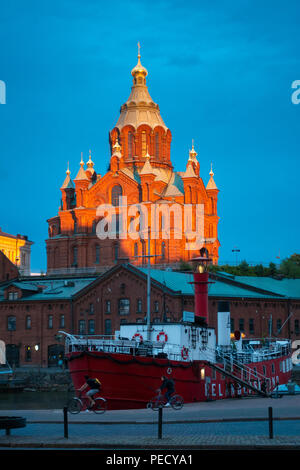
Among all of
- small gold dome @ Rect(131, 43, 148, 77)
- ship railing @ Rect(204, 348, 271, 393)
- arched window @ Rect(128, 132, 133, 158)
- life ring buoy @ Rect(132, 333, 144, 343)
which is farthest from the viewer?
small gold dome @ Rect(131, 43, 148, 77)

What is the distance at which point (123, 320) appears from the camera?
73938mm

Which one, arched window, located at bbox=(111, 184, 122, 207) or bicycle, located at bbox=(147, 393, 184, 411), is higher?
arched window, located at bbox=(111, 184, 122, 207)

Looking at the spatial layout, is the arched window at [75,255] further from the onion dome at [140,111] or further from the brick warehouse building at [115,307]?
the brick warehouse building at [115,307]

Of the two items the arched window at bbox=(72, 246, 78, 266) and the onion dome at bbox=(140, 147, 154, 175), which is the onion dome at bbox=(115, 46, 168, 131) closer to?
the onion dome at bbox=(140, 147, 154, 175)

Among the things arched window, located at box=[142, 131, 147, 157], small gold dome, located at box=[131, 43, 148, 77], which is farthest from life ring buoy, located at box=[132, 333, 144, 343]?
small gold dome, located at box=[131, 43, 148, 77]

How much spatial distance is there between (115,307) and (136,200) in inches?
1262

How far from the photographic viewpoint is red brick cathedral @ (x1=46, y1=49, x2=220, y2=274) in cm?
10219

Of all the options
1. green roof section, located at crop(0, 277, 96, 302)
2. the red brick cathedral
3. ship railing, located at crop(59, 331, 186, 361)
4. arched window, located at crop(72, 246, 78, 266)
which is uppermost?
the red brick cathedral

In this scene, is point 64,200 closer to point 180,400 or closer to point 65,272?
point 65,272

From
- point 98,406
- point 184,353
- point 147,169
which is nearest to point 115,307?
point 147,169

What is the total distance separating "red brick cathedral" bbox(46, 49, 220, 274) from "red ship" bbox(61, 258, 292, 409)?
2058 inches

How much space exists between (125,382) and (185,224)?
69399 millimetres

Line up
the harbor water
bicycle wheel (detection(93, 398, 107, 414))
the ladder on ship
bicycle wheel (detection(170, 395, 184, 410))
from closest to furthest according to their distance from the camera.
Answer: bicycle wheel (detection(93, 398, 107, 414)) → bicycle wheel (detection(170, 395, 184, 410)) → the ladder on ship → the harbor water

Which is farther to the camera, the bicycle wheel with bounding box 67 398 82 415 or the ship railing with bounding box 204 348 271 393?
the ship railing with bounding box 204 348 271 393
